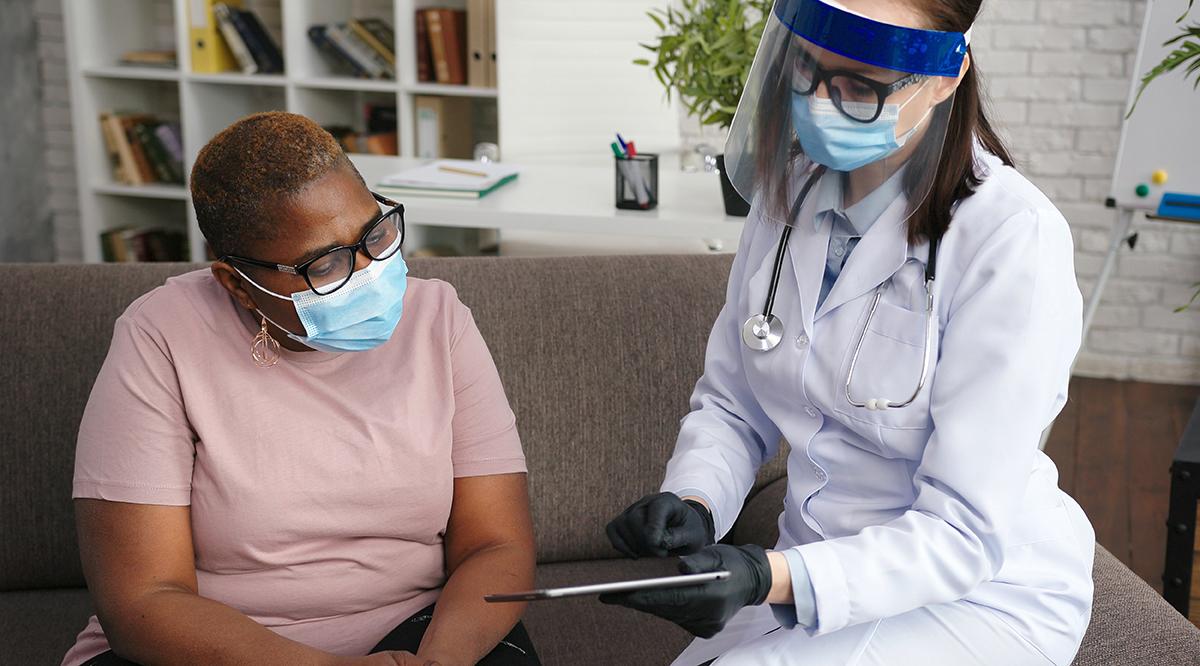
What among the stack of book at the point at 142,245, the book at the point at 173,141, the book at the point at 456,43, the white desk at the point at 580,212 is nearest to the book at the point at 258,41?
the book at the point at 173,141

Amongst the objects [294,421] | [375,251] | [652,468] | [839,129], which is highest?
[839,129]

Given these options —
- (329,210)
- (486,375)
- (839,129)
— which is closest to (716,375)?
(486,375)

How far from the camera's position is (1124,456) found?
3385 mm

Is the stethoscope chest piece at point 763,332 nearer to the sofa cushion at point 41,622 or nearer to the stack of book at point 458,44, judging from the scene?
the sofa cushion at point 41,622

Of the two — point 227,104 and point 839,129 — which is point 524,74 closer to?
point 227,104

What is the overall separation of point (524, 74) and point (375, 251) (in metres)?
2.41

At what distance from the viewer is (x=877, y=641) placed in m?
1.17

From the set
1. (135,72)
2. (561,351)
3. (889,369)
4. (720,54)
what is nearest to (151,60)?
(135,72)

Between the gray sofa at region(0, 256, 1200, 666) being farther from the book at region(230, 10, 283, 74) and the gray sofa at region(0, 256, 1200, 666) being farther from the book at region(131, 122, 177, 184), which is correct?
the book at region(131, 122, 177, 184)

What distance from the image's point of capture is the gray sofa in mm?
1671

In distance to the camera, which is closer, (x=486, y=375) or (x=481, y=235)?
(x=486, y=375)

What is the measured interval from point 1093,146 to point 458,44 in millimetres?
2179

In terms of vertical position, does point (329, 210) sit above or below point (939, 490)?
above

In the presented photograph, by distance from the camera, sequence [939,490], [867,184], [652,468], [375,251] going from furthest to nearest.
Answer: [652,468]
[375,251]
[867,184]
[939,490]
